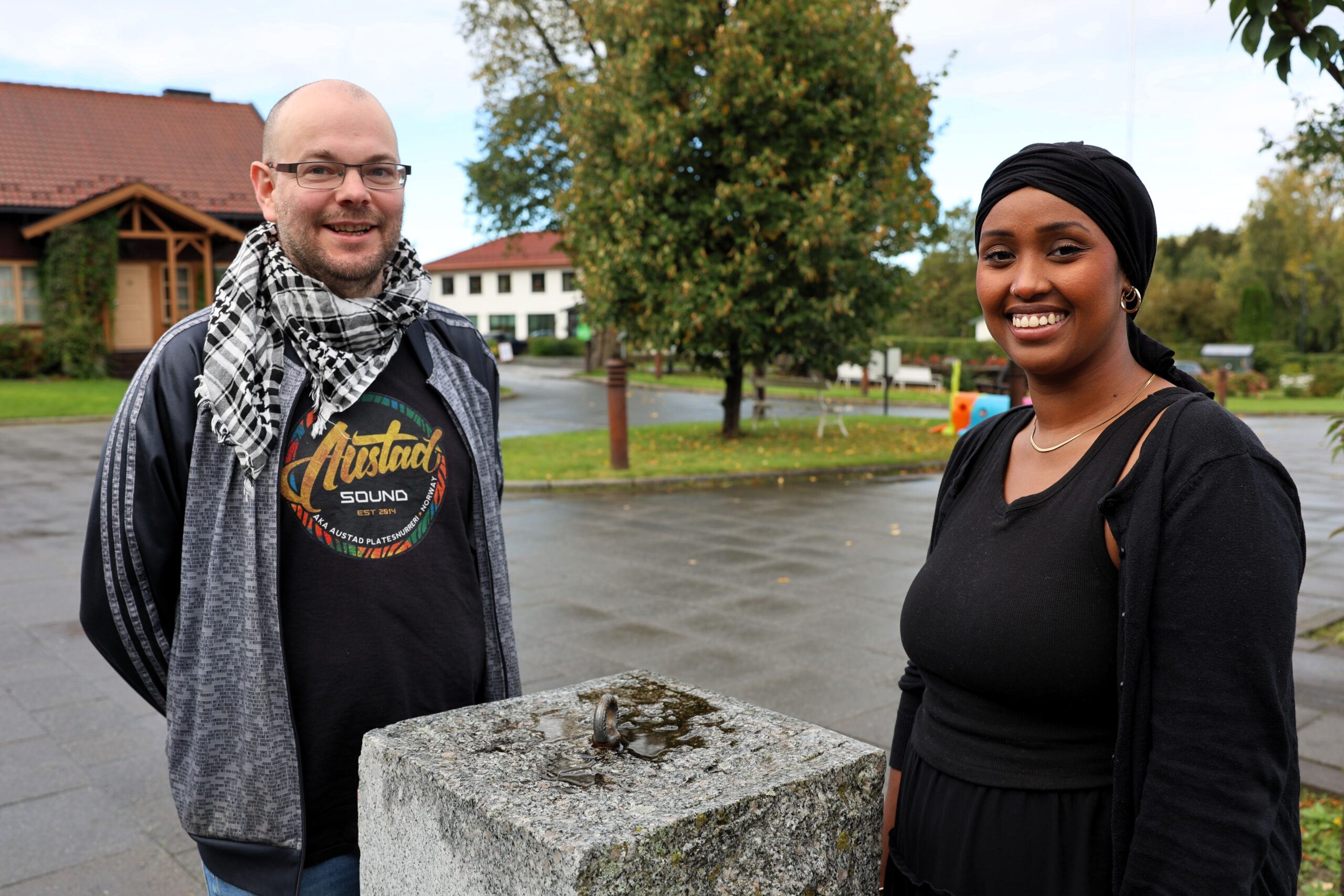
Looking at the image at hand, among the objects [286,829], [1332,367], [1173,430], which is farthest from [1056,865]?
[1332,367]

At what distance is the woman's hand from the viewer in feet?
6.05

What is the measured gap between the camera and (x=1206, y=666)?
1366 millimetres

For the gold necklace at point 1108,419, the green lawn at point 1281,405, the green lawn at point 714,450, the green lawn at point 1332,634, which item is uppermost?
the gold necklace at point 1108,419

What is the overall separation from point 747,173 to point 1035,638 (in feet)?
42.5

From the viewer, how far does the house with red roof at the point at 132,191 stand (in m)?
26.7

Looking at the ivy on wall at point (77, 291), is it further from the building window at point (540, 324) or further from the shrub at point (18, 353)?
the building window at point (540, 324)

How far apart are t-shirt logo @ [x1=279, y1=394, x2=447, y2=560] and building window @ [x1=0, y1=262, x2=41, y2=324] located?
29.0 meters

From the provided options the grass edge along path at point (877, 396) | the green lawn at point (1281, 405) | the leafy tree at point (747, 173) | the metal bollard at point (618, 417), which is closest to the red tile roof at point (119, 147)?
the grass edge along path at point (877, 396)

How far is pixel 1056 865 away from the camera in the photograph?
1.55m

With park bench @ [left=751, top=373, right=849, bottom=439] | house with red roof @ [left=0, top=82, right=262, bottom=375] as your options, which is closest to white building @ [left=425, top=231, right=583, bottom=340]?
house with red roof @ [left=0, top=82, right=262, bottom=375]

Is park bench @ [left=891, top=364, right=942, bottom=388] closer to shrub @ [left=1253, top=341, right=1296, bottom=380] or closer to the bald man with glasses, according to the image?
shrub @ [left=1253, top=341, right=1296, bottom=380]

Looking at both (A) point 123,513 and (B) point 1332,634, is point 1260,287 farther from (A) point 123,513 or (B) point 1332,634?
(A) point 123,513

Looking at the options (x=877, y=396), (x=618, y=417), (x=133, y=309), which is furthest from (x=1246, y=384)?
(x=133, y=309)

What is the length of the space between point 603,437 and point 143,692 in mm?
14064
